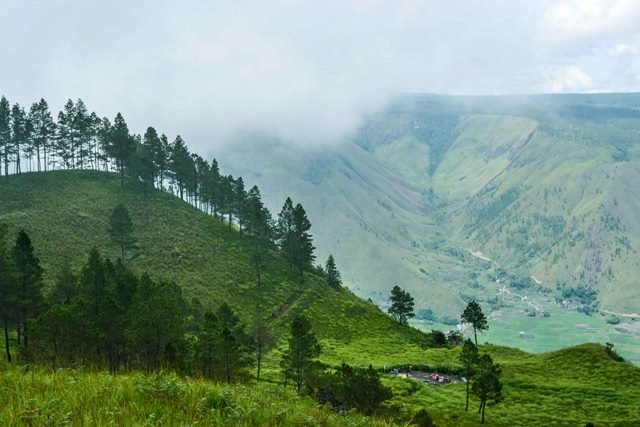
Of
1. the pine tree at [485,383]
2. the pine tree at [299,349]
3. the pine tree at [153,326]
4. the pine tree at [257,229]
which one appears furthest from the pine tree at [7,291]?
the pine tree at [257,229]

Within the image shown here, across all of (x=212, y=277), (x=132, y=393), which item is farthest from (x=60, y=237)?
(x=132, y=393)

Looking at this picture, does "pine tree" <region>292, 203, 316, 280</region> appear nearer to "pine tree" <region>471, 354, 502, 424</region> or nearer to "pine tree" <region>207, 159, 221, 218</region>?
"pine tree" <region>207, 159, 221, 218</region>

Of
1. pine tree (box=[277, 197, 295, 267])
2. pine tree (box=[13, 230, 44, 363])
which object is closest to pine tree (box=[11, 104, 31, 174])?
pine tree (box=[277, 197, 295, 267])

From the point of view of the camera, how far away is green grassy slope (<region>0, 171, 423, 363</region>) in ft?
368

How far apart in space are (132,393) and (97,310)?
167 feet

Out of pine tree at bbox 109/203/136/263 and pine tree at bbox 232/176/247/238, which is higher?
pine tree at bbox 232/176/247/238

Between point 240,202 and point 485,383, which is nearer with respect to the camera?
point 485,383

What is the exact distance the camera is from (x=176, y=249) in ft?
409

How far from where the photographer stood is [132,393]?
8.86 metres

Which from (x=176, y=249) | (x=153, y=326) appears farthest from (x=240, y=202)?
(x=153, y=326)

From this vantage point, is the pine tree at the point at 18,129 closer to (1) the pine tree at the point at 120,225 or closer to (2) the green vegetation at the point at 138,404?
(1) the pine tree at the point at 120,225

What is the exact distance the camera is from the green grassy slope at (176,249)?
11225cm

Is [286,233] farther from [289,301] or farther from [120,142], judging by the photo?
[120,142]

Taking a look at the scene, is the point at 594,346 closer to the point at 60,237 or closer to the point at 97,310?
the point at 97,310
